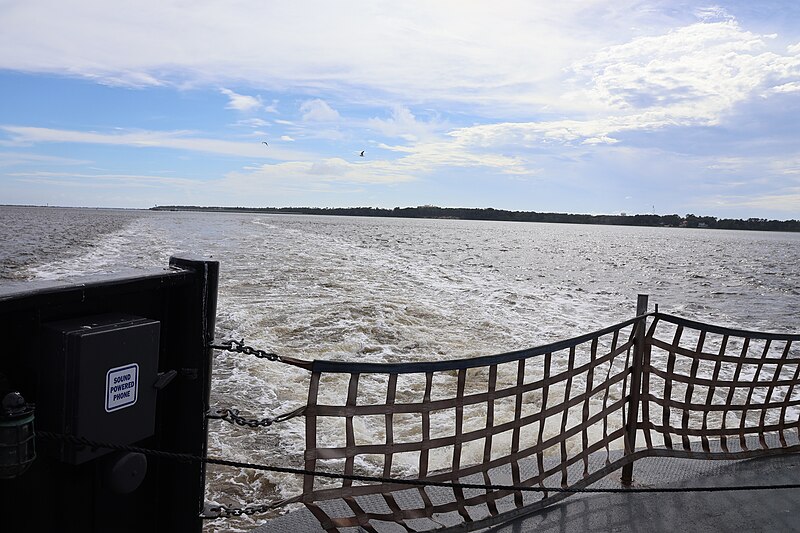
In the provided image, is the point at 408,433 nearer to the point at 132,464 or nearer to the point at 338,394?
the point at 338,394

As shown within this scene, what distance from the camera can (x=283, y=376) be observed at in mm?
9578

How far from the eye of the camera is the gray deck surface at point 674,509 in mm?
3869

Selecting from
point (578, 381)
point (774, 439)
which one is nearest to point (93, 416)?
point (774, 439)

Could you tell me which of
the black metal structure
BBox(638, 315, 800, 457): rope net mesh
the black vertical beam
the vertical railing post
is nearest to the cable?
the black metal structure

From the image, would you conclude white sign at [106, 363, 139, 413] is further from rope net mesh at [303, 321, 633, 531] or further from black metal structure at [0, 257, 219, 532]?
rope net mesh at [303, 321, 633, 531]

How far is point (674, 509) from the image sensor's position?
415 centimetres

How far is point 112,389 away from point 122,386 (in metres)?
0.05

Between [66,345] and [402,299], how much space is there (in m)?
16.6

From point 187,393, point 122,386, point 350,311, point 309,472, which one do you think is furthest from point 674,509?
point 350,311

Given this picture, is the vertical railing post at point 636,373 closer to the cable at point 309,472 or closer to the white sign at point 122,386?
the cable at point 309,472

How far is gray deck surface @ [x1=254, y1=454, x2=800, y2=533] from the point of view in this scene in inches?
152

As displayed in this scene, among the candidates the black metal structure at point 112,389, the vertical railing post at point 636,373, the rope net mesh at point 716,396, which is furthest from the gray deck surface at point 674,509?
the black metal structure at point 112,389

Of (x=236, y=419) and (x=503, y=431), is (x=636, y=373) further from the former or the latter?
(x=236, y=419)

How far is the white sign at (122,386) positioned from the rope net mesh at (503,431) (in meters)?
0.85
